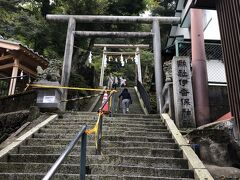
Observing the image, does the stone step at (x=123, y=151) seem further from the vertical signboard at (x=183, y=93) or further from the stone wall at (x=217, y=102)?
the stone wall at (x=217, y=102)

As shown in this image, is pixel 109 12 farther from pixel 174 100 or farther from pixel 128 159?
pixel 128 159

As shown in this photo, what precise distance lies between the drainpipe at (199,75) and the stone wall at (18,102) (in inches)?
262

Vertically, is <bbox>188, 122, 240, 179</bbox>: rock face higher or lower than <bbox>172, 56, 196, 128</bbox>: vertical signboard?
lower

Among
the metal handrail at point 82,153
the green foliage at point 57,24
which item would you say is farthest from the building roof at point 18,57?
the metal handrail at point 82,153

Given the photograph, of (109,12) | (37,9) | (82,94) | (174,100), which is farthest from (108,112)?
(37,9)

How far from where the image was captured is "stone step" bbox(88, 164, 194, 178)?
5.88 metres

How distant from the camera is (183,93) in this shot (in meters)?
10.0

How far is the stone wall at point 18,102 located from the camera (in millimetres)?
11734

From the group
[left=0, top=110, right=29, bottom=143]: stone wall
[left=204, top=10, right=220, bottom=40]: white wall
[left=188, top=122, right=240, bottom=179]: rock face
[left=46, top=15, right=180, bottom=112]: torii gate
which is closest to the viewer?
[left=188, top=122, right=240, bottom=179]: rock face

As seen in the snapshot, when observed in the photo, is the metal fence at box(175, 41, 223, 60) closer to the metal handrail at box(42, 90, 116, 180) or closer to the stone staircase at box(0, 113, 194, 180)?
the stone staircase at box(0, 113, 194, 180)

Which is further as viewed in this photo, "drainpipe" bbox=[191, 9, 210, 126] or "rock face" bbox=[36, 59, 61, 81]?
"rock face" bbox=[36, 59, 61, 81]

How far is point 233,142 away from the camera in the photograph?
6844 mm

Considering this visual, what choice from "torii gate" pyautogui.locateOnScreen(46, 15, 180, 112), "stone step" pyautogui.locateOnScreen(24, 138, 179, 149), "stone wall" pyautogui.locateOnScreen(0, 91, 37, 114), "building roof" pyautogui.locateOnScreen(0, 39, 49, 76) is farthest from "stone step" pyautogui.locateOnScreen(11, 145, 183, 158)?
"building roof" pyautogui.locateOnScreen(0, 39, 49, 76)

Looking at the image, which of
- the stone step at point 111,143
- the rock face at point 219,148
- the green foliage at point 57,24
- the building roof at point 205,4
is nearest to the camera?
the rock face at point 219,148
